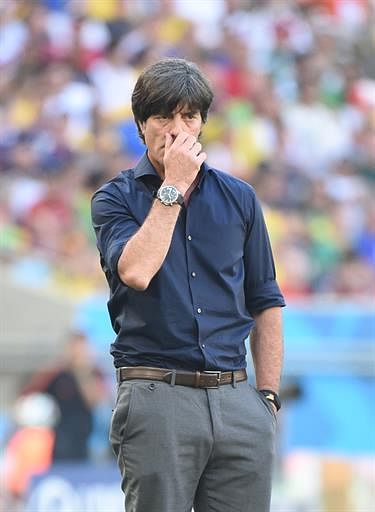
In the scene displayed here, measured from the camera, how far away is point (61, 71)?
12.3 metres

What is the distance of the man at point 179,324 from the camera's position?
331cm

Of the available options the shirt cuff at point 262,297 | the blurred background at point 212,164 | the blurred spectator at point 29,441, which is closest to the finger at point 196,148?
the shirt cuff at point 262,297

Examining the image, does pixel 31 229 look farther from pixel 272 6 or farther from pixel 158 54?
pixel 272 6

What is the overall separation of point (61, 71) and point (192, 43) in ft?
5.43

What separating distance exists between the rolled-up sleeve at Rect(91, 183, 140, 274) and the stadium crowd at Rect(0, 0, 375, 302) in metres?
6.83

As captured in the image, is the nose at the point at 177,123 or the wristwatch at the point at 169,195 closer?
the wristwatch at the point at 169,195

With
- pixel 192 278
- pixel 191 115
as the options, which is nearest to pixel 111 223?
pixel 192 278

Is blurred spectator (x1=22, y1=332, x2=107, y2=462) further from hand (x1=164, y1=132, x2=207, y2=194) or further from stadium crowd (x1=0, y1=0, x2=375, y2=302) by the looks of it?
hand (x1=164, y1=132, x2=207, y2=194)

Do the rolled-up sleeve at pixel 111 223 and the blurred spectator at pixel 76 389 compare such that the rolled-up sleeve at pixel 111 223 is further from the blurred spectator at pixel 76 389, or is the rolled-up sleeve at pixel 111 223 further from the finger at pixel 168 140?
the blurred spectator at pixel 76 389

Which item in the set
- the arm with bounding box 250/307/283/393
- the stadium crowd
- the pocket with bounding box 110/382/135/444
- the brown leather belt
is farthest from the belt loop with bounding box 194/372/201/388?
the stadium crowd

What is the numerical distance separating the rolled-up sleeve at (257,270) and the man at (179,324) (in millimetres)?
60

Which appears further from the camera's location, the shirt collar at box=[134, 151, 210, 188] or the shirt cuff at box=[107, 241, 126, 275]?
the shirt collar at box=[134, 151, 210, 188]

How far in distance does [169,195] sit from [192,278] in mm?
268

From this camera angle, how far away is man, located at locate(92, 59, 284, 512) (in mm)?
3314
